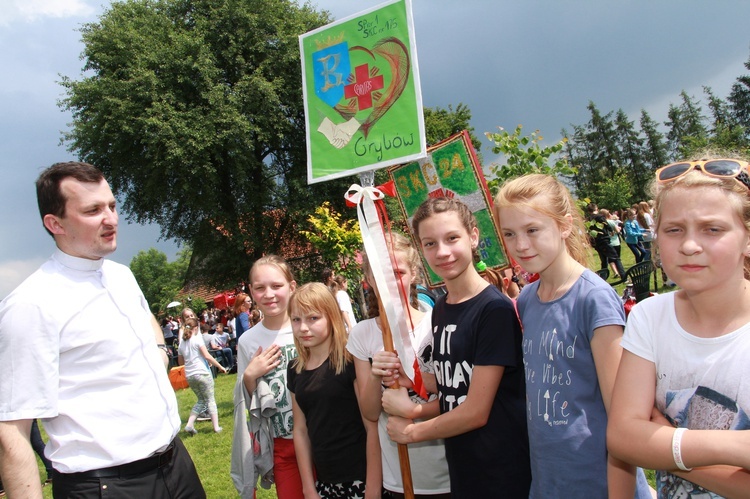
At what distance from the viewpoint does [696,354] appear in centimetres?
142

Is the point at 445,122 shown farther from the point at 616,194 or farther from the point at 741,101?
the point at 741,101

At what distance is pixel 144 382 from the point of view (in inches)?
91.8

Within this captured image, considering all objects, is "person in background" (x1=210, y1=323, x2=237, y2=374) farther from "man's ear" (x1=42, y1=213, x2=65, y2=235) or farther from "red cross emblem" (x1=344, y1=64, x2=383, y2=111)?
"red cross emblem" (x1=344, y1=64, x2=383, y2=111)

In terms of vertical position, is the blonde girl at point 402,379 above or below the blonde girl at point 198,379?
above

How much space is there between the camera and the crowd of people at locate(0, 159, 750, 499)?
141 cm

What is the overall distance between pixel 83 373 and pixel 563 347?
1.95 m

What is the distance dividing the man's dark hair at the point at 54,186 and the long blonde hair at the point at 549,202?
71.3 inches

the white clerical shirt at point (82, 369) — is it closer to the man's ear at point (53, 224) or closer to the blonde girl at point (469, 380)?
the man's ear at point (53, 224)

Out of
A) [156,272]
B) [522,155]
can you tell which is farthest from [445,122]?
[156,272]

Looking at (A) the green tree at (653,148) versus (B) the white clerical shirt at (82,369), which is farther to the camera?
(A) the green tree at (653,148)

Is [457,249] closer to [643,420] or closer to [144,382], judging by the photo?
[643,420]

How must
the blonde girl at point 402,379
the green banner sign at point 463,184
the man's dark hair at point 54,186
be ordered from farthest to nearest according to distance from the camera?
the green banner sign at point 463,184, the blonde girl at point 402,379, the man's dark hair at point 54,186

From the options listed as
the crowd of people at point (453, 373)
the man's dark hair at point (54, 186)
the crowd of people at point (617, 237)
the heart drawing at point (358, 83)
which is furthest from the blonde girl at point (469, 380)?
the crowd of people at point (617, 237)

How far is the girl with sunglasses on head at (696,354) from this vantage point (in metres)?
1.32
